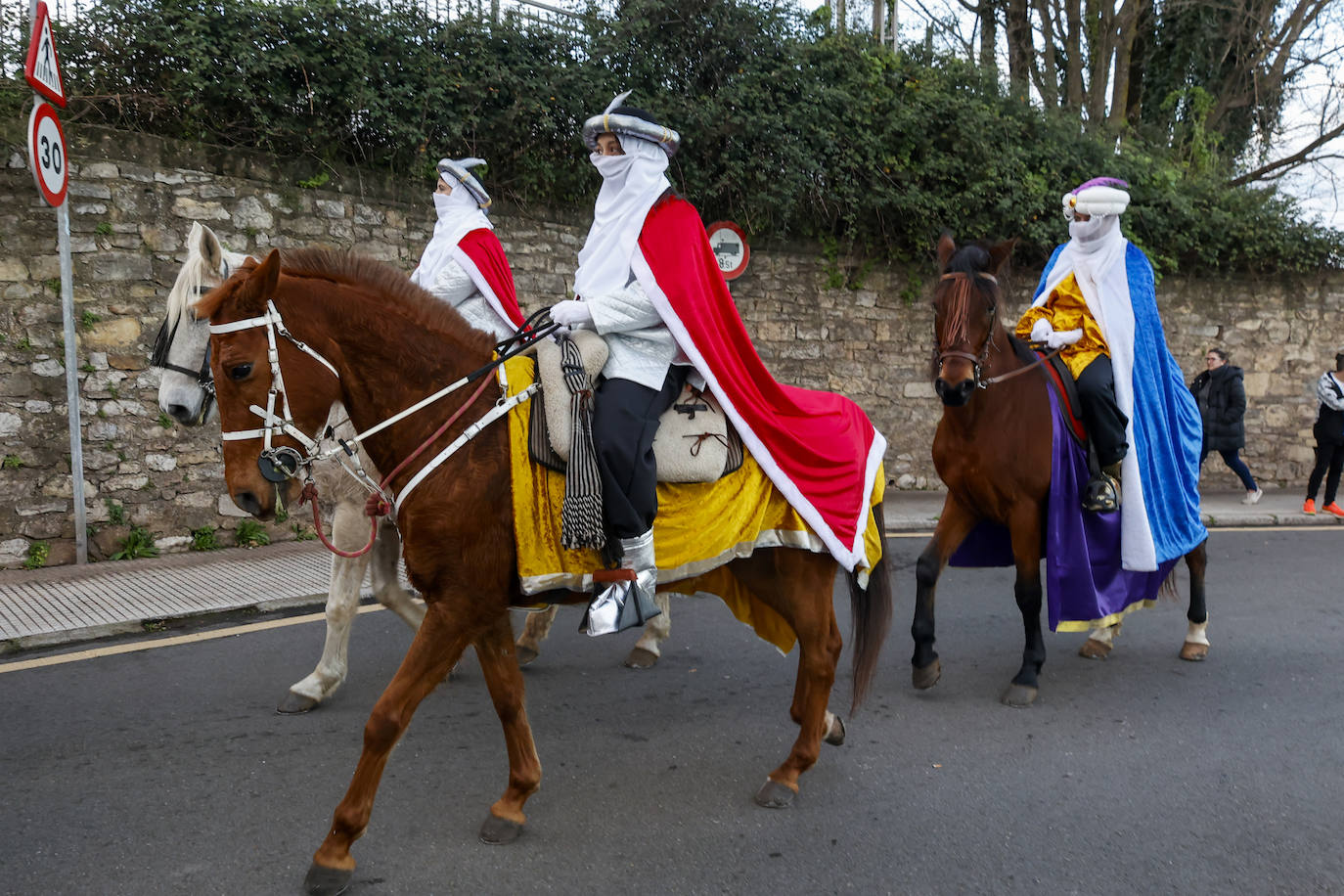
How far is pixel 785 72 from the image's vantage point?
11.8m

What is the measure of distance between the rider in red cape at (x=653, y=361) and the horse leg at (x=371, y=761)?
0.56 meters

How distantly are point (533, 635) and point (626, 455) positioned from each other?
9.09ft

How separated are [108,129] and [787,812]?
774 centimetres

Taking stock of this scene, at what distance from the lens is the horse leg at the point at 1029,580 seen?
17.1 feet

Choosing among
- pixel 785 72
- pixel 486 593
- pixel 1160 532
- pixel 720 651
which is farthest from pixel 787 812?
pixel 785 72

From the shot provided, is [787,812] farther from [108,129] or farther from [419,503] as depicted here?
[108,129]

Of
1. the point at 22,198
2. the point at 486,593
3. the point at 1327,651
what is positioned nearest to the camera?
the point at 486,593

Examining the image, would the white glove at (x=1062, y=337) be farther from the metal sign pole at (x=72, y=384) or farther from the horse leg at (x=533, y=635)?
the metal sign pole at (x=72, y=384)

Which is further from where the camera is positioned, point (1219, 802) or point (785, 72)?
point (785, 72)

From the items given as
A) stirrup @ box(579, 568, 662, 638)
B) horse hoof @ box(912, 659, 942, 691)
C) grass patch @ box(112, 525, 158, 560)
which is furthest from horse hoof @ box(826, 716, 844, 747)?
grass patch @ box(112, 525, 158, 560)

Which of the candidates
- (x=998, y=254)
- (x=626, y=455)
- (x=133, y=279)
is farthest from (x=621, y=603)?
(x=133, y=279)

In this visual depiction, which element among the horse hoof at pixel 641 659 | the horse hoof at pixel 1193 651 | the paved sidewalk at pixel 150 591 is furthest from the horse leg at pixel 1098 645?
the paved sidewalk at pixel 150 591

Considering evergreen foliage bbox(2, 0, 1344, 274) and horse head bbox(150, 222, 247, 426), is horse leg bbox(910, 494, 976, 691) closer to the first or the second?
horse head bbox(150, 222, 247, 426)

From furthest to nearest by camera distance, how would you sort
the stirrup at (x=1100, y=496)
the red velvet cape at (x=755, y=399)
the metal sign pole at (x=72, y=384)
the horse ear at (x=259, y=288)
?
the metal sign pole at (x=72, y=384) < the stirrup at (x=1100, y=496) < the red velvet cape at (x=755, y=399) < the horse ear at (x=259, y=288)
